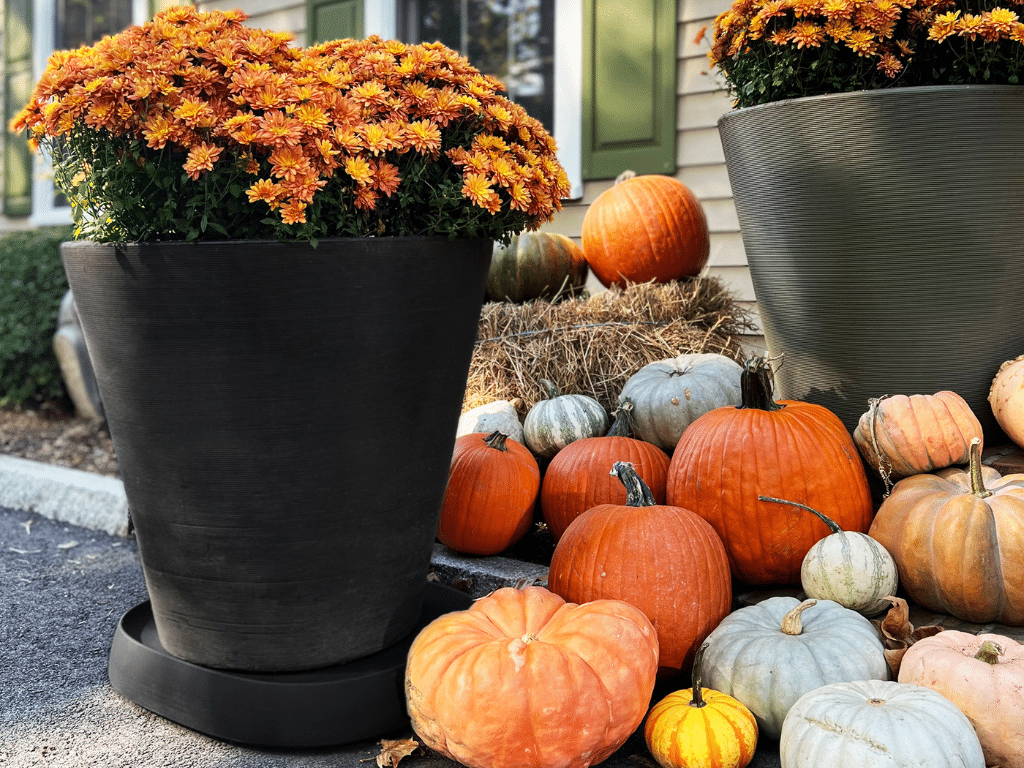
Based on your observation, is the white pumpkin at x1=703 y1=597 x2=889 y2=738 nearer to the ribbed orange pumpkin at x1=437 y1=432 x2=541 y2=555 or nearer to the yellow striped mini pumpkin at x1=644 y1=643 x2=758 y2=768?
the yellow striped mini pumpkin at x1=644 y1=643 x2=758 y2=768

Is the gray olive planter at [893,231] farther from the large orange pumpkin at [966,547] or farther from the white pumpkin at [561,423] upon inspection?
the white pumpkin at [561,423]

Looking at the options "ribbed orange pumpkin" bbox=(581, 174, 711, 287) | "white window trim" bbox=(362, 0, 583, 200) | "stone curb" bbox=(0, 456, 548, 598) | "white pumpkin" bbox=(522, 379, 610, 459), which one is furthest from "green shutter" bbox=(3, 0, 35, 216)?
"white pumpkin" bbox=(522, 379, 610, 459)

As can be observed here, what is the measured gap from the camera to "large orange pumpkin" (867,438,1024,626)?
5.71 feet

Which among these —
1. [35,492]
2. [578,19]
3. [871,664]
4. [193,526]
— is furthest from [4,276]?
[871,664]

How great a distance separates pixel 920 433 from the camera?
6.72 ft

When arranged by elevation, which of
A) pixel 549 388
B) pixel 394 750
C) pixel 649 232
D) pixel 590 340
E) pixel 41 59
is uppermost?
pixel 41 59

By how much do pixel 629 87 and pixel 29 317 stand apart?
12.8 ft

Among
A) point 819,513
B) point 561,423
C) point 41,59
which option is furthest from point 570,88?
point 41,59

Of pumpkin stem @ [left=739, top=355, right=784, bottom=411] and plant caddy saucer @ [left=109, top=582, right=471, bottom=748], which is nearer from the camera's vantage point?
plant caddy saucer @ [left=109, top=582, right=471, bottom=748]

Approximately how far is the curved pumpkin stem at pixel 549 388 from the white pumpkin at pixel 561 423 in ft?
0.23

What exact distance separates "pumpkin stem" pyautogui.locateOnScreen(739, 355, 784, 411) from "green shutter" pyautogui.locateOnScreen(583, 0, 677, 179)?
6.82 ft

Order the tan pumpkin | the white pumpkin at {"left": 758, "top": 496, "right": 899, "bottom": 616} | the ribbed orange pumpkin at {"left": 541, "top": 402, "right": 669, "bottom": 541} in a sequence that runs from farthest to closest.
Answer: the ribbed orange pumpkin at {"left": 541, "top": 402, "right": 669, "bottom": 541} < the tan pumpkin < the white pumpkin at {"left": 758, "top": 496, "right": 899, "bottom": 616}

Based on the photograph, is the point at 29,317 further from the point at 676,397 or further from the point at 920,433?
the point at 920,433

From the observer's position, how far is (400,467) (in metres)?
1.64
